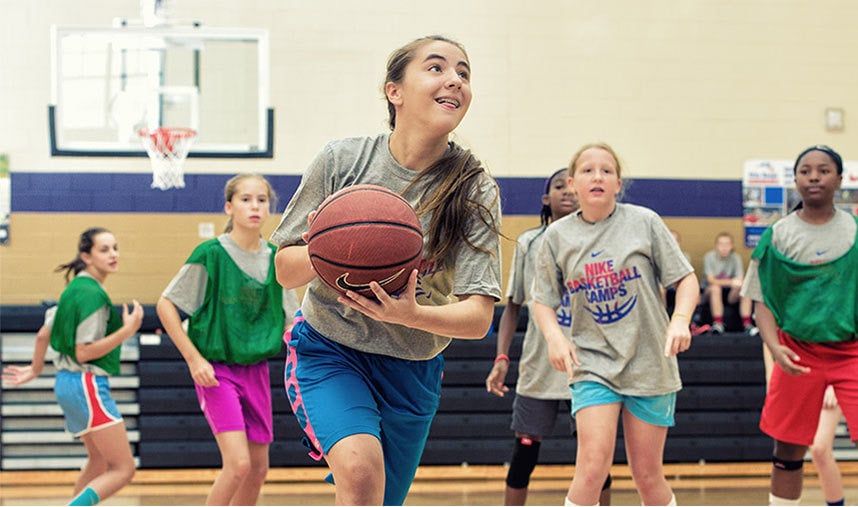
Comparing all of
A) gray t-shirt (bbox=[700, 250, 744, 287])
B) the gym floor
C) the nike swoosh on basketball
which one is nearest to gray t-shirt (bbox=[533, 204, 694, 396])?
the nike swoosh on basketball

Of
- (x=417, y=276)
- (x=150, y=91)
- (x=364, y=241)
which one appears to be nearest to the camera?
(x=364, y=241)

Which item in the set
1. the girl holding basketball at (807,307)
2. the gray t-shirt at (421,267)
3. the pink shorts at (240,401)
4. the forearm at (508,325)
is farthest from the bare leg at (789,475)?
the gray t-shirt at (421,267)

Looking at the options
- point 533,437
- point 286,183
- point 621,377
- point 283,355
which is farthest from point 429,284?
point 286,183

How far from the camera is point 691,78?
371 inches

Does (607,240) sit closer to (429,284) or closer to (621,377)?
(621,377)

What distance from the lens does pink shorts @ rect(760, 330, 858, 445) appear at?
14.4ft

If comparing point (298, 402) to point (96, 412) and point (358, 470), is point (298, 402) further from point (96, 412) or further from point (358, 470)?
point (96, 412)

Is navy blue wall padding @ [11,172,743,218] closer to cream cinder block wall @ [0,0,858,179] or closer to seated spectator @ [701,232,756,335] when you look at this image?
cream cinder block wall @ [0,0,858,179]

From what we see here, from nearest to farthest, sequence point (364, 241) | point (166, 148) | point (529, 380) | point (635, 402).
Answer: point (364, 241), point (635, 402), point (529, 380), point (166, 148)

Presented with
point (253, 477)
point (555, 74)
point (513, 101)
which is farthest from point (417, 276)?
point (555, 74)

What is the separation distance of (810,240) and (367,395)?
2.72 meters

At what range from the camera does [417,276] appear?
2613 millimetres

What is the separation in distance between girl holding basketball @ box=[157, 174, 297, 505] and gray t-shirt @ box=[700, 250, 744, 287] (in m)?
5.60

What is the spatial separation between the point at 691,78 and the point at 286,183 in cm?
398
